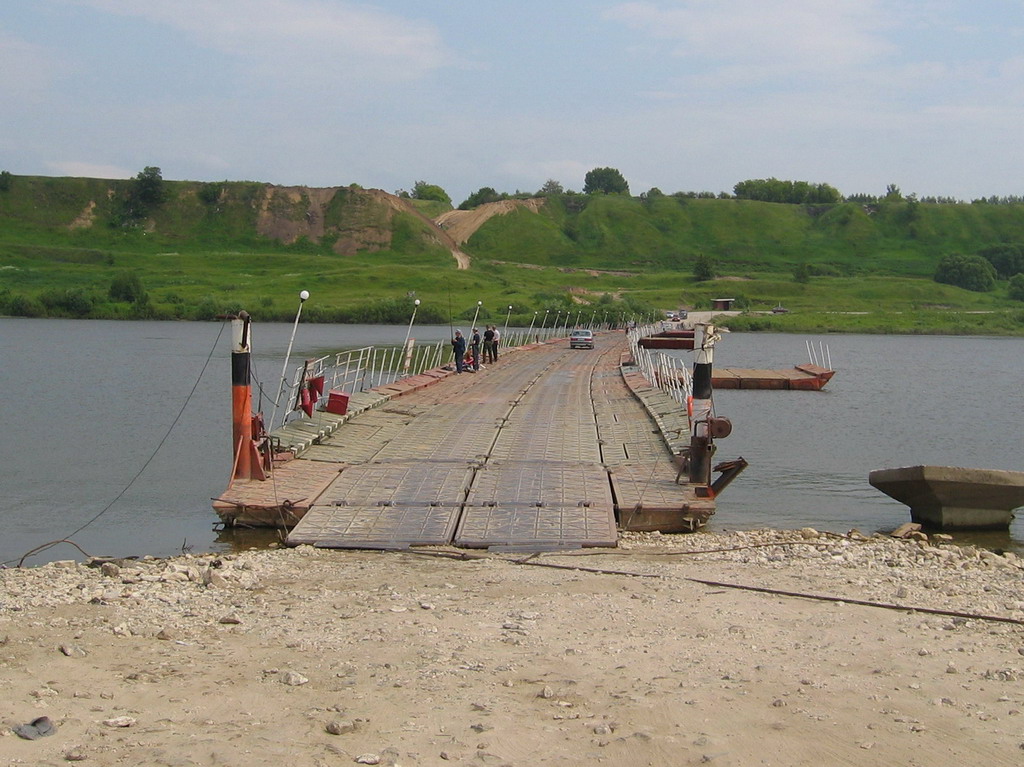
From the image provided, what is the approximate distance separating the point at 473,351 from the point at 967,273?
356 ft

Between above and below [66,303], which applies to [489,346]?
above

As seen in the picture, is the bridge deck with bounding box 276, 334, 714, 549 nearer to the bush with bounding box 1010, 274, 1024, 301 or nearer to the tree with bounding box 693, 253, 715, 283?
the tree with bounding box 693, 253, 715, 283

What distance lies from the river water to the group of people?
21.0 feet

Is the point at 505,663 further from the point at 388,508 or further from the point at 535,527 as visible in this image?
the point at 388,508

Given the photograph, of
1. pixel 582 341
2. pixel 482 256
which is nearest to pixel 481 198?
pixel 482 256

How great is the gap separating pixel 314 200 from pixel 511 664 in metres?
139

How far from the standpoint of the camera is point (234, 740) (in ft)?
19.2

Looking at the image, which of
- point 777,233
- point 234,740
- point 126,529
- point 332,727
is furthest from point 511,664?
point 777,233

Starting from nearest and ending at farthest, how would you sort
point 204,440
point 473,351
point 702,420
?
point 702,420
point 204,440
point 473,351

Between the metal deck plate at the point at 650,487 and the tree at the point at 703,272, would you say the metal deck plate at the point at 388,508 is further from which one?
the tree at the point at 703,272

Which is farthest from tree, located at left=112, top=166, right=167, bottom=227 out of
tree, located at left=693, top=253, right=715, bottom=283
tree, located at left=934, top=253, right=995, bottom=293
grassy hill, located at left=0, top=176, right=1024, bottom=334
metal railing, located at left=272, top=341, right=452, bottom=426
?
tree, located at left=934, top=253, right=995, bottom=293

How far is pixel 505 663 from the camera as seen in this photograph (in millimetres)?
7344

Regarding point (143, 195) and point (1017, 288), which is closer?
point (1017, 288)

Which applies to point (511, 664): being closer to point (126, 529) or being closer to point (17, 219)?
point (126, 529)
